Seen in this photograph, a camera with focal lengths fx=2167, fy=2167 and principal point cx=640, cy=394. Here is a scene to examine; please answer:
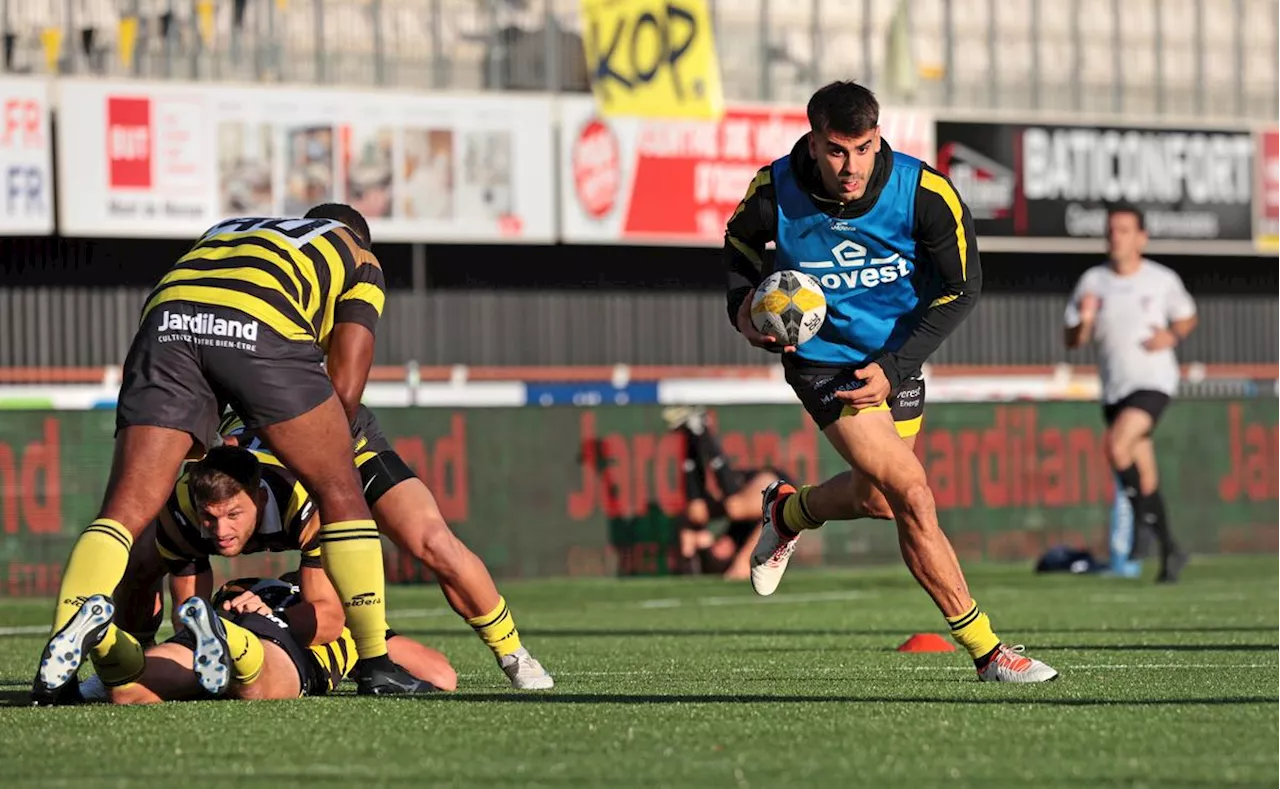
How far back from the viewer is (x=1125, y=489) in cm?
1452

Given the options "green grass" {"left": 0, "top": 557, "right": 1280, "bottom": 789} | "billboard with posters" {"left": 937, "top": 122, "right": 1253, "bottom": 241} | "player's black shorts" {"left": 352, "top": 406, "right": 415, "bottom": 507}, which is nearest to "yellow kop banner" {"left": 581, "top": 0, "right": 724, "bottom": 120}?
"billboard with posters" {"left": 937, "top": 122, "right": 1253, "bottom": 241}

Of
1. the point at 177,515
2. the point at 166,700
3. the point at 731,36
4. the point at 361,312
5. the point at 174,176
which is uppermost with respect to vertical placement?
the point at 731,36

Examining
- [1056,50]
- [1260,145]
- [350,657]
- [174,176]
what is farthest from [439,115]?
[350,657]

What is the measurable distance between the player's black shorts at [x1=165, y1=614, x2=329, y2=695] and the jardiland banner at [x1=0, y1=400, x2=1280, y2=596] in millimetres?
7943

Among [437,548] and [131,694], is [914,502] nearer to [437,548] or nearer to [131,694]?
[437,548]

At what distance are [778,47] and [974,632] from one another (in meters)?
21.4

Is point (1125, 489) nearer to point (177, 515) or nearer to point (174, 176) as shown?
point (177, 515)

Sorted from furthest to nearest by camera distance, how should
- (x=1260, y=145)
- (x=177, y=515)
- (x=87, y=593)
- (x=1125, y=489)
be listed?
(x=1260, y=145)
(x=1125, y=489)
(x=177, y=515)
(x=87, y=593)

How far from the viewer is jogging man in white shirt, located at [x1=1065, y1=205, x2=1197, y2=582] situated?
14.5 meters

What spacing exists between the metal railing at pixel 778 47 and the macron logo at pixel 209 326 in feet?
59.0

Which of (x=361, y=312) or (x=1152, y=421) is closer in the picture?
(x=361, y=312)

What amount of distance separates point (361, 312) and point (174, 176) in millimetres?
17740

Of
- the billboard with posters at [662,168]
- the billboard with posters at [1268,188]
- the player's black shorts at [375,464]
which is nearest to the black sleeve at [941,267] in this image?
the player's black shorts at [375,464]

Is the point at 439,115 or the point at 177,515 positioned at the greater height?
the point at 439,115
